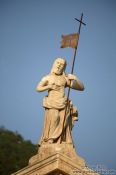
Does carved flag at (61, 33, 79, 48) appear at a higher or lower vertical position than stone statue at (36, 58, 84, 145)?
higher

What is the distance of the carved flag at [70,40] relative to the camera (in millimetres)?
18163

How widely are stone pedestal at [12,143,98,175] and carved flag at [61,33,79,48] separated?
3.25 metres

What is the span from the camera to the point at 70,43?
18250mm

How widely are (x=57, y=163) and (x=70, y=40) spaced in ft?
13.8

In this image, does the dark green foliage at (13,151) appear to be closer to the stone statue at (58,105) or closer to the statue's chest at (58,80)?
the stone statue at (58,105)

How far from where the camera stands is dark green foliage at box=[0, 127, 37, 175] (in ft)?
125

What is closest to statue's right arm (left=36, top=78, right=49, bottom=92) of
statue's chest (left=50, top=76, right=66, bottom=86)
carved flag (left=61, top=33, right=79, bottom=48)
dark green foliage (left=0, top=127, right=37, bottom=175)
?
statue's chest (left=50, top=76, right=66, bottom=86)

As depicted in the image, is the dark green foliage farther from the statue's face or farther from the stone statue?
the statue's face

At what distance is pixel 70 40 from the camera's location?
18.3m

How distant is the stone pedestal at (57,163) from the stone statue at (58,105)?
0.33m

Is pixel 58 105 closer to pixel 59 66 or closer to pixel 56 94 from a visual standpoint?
pixel 56 94

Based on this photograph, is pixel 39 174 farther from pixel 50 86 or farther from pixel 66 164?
pixel 50 86

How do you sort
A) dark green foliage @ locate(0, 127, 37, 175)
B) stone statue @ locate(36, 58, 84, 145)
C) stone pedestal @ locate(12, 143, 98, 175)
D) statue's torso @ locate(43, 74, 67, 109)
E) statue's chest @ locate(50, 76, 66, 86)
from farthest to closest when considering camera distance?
dark green foliage @ locate(0, 127, 37, 175) < statue's chest @ locate(50, 76, 66, 86) < statue's torso @ locate(43, 74, 67, 109) < stone statue @ locate(36, 58, 84, 145) < stone pedestal @ locate(12, 143, 98, 175)

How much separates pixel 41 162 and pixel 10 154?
24001mm
